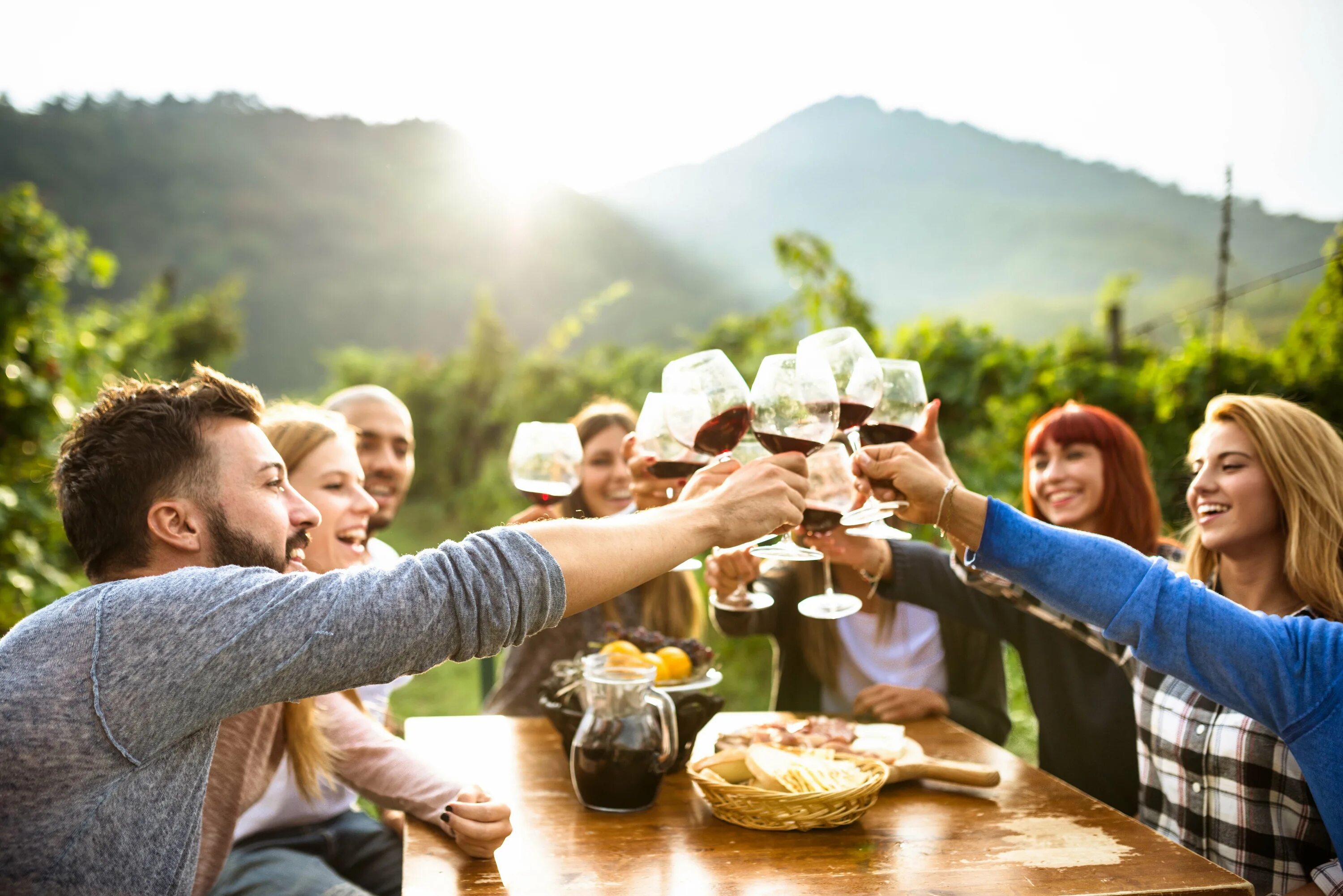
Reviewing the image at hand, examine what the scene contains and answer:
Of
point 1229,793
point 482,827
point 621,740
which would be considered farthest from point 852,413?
point 1229,793

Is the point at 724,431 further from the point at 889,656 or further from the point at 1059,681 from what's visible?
the point at 889,656

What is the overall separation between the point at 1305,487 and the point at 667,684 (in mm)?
1489

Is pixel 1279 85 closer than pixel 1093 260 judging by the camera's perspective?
Yes

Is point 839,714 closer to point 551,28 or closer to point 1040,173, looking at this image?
point 551,28

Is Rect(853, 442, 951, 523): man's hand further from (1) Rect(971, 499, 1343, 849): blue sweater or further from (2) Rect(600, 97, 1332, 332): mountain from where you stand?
(2) Rect(600, 97, 1332, 332): mountain

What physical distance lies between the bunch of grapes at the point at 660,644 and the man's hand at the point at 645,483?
→ 326 mm

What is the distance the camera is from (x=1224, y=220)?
15.9 feet

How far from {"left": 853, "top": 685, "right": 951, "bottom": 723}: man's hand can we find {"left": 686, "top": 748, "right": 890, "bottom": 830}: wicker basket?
847mm

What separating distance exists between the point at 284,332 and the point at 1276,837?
54.6 ft

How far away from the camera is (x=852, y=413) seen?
1723 mm

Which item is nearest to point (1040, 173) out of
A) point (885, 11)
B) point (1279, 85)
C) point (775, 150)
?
point (885, 11)

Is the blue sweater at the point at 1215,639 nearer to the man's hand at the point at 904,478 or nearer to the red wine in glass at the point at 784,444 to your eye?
the man's hand at the point at 904,478

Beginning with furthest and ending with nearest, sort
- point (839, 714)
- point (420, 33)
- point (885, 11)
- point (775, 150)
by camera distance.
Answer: point (775, 150), point (420, 33), point (885, 11), point (839, 714)

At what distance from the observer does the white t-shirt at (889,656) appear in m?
3.14
